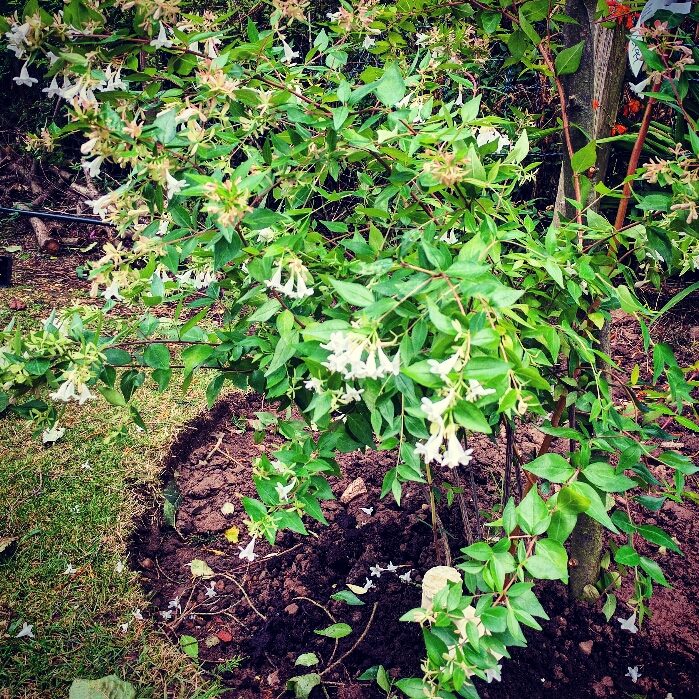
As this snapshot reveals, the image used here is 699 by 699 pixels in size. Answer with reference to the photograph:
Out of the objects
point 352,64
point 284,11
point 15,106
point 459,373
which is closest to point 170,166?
point 284,11

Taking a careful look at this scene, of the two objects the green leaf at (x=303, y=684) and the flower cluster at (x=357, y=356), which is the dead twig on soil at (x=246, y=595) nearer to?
the green leaf at (x=303, y=684)

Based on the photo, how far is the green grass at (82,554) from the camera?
71.6 inches

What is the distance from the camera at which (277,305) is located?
1.11 m

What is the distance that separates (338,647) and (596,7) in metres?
1.99

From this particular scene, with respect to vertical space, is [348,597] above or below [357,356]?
below

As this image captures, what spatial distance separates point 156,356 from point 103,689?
114 centimetres

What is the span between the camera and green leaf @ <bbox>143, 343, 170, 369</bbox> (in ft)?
4.12

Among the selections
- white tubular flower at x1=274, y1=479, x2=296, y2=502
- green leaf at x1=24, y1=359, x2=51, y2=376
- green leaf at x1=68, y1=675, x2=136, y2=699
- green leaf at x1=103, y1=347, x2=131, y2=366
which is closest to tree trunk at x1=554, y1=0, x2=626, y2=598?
white tubular flower at x1=274, y1=479, x2=296, y2=502

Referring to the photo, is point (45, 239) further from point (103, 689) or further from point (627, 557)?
point (627, 557)

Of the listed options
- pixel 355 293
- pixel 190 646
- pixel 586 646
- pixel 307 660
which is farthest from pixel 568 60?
pixel 190 646

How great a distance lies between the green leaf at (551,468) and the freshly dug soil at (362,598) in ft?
2.57

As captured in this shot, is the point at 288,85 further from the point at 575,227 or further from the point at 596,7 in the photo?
the point at 596,7

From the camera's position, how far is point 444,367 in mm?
759

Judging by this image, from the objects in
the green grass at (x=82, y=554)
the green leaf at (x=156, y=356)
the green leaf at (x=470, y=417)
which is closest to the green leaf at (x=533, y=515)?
the green leaf at (x=470, y=417)
